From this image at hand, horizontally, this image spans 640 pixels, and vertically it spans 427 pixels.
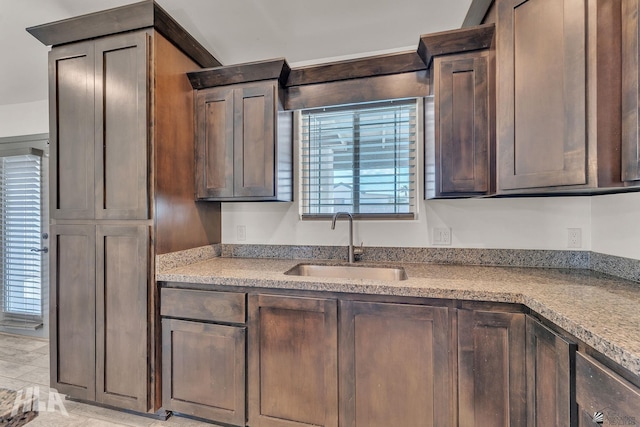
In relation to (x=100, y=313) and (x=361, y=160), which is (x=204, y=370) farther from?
(x=361, y=160)

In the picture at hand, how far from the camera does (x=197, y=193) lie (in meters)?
2.11

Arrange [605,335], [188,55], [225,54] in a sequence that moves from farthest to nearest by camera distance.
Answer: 1. [225,54]
2. [188,55]
3. [605,335]

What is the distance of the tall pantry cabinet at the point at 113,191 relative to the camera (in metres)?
1.75

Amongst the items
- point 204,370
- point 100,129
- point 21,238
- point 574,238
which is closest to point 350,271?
point 204,370

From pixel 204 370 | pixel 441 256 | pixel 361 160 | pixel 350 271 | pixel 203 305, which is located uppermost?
pixel 361 160

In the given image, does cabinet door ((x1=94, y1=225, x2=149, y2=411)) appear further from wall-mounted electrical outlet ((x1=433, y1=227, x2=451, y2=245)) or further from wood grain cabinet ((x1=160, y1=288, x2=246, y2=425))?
wall-mounted electrical outlet ((x1=433, y1=227, x2=451, y2=245))

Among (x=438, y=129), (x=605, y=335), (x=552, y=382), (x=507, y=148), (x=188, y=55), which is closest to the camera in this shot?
(x=605, y=335)

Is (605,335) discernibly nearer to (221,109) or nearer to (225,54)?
(221,109)

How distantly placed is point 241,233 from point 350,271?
96 centimetres

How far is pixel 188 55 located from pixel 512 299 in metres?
2.43

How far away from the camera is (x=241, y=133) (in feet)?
6.57

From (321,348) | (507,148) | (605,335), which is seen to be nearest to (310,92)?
(507,148)

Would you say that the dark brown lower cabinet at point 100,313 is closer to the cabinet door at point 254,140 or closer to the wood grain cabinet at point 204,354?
the wood grain cabinet at point 204,354

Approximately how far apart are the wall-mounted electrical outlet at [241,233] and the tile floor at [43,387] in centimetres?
123
